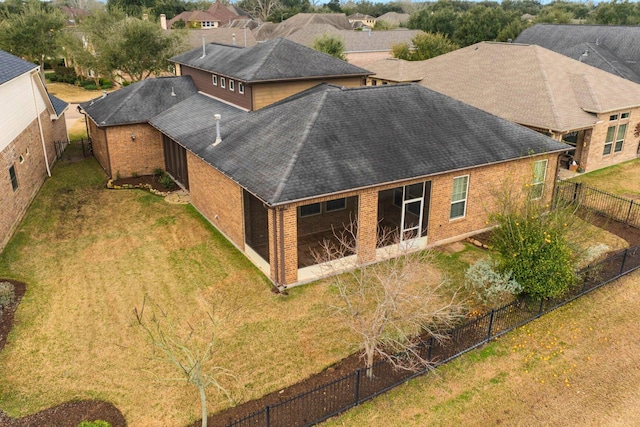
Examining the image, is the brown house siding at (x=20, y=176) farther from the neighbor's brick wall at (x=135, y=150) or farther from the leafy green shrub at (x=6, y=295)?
the leafy green shrub at (x=6, y=295)

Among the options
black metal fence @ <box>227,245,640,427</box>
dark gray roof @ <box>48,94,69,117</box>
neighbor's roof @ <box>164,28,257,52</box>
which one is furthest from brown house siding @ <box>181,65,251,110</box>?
neighbor's roof @ <box>164,28,257,52</box>

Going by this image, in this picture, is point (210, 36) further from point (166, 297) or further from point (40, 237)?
point (166, 297)

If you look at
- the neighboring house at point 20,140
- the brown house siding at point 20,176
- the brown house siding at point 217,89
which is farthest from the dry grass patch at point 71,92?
the brown house siding at point 20,176

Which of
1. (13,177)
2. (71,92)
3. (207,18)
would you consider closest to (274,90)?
(13,177)

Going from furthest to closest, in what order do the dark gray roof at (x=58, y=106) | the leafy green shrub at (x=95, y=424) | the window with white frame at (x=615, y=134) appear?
the dark gray roof at (x=58, y=106) → the window with white frame at (x=615, y=134) → the leafy green shrub at (x=95, y=424)

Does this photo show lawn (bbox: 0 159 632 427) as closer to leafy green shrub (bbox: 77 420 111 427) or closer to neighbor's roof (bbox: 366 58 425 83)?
leafy green shrub (bbox: 77 420 111 427)

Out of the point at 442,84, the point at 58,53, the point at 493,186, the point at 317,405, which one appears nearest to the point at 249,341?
the point at 317,405
